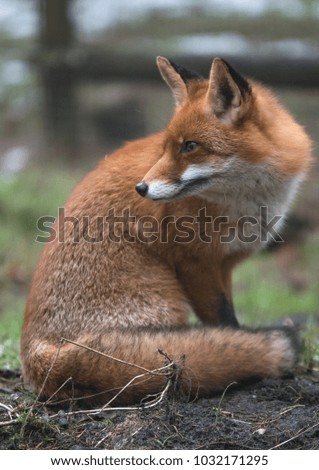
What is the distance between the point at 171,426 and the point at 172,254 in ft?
4.90

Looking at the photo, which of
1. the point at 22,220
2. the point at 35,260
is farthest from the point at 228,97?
the point at 22,220

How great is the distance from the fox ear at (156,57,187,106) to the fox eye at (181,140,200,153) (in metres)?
0.55

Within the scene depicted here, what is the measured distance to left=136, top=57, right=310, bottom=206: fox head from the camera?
16.9 ft

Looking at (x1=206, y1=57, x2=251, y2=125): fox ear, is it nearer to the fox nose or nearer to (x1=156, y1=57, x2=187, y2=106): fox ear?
(x1=156, y1=57, x2=187, y2=106): fox ear

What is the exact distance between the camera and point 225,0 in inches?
707

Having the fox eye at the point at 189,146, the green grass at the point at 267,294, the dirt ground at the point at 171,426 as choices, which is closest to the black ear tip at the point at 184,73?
the fox eye at the point at 189,146

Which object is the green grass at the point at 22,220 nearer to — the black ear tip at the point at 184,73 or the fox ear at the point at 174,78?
the fox ear at the point at 174,78

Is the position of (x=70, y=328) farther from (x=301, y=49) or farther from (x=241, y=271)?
(x=301, y=49)

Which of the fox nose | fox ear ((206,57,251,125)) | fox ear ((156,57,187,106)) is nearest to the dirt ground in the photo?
the fox nose

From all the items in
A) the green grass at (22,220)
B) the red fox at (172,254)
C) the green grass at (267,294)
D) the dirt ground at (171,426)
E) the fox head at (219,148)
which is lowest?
the green grass at (267,294)

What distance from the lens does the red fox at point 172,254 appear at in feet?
15.8

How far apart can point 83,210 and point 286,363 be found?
191 cm

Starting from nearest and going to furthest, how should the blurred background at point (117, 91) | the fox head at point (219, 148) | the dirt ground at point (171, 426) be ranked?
the dirt ground at point (171, 426) < the fox head at point (219, 148) < the blurred background at point (117, 91)

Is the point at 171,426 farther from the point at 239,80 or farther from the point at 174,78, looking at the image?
the point at 174,78
